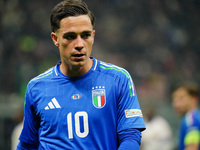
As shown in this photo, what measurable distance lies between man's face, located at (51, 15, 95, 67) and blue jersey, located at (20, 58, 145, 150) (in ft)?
0.59

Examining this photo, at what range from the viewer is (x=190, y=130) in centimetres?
514

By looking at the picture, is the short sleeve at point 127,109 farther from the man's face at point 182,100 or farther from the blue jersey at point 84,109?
the man's face at point 182,100

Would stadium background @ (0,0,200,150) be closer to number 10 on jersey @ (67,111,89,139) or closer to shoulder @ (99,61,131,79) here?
shoulder @ (99,61,131,79)

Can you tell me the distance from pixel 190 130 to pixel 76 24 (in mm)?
3116

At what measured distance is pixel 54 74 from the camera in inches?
113

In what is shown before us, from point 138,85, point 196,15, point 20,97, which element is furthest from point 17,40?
point 196,15

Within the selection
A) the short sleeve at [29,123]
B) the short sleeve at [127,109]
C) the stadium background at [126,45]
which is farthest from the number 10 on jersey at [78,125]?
the stadium background at [126,45]

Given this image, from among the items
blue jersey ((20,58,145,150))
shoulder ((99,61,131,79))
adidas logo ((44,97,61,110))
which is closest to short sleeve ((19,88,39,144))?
blue jersey ((20,58,145,150))

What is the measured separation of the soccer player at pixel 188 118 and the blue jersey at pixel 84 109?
270 centimetres

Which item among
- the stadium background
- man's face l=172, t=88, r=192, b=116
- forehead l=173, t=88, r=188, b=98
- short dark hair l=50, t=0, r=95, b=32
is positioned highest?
the stadium background

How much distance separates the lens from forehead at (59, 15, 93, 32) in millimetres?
2607

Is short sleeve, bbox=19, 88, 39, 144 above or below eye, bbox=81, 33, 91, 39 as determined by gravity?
below

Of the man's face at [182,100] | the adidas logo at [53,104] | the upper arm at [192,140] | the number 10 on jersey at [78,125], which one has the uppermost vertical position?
the man's face at [182,100]

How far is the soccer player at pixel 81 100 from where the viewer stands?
8.41 feet
